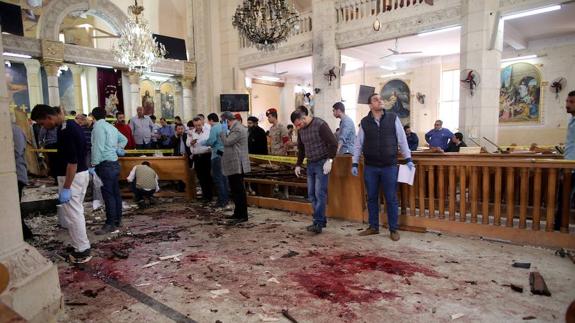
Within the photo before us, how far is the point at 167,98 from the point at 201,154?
38.6 feet

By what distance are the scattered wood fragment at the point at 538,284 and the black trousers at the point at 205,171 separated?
5629mm

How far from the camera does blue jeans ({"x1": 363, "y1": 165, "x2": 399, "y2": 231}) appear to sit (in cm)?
439

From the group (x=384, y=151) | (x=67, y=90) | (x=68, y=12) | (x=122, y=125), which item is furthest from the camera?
(x=67, y=90)

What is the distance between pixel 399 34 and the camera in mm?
10156

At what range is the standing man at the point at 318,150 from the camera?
4664 millimetres

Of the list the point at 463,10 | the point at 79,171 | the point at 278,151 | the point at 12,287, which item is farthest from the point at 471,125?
the point at 12,287

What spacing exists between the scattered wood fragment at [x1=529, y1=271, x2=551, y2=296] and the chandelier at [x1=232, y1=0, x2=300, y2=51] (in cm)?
546

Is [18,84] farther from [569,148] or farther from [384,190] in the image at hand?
[569,148]

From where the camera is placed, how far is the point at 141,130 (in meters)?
9.36

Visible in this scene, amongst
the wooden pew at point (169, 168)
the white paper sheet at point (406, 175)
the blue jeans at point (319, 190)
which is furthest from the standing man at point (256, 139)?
the white paper sheet at point (406, 175)

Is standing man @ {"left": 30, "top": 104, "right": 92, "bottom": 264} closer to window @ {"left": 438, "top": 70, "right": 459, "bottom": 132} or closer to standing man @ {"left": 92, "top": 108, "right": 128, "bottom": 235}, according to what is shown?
standing man @ {"left": 92, "top": 108, "right": 128, "bottom": 235}

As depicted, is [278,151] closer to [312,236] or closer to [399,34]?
[312,236]

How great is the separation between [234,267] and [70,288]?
1.51 meters

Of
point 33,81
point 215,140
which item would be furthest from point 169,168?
point 33,81
